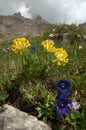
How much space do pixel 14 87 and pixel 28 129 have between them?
689 millimetres

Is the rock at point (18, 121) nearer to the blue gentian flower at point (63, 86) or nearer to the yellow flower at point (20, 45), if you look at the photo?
the blue gentian flower at point (63, 86)

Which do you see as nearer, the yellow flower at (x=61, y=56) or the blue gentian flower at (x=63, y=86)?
→ the blue gentian flower at (x=63, y=86)

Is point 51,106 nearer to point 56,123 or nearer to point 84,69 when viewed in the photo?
point 56,123

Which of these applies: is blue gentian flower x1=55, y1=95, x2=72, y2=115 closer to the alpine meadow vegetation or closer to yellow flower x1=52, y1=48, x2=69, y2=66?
the alpine meadow vegetation

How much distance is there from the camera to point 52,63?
5.64m

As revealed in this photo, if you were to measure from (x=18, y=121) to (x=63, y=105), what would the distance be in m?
0.56

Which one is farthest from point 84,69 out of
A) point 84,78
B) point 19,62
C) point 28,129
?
point 28,129

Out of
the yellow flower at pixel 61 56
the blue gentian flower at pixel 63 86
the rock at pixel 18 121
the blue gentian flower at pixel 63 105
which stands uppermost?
the yellow flower at pixel 61 56

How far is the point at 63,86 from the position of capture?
526 centimetres

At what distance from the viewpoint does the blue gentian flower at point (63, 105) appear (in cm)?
508

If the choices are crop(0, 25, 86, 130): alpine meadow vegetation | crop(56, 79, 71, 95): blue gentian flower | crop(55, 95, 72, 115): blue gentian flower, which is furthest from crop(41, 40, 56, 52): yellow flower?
crop(55, 95, 72, 115): blue gentian flower

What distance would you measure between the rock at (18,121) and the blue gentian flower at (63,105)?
0.25 metres

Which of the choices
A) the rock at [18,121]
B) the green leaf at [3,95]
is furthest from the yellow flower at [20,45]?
the rock at [18,121]

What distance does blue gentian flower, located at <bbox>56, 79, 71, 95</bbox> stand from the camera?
207 inches
